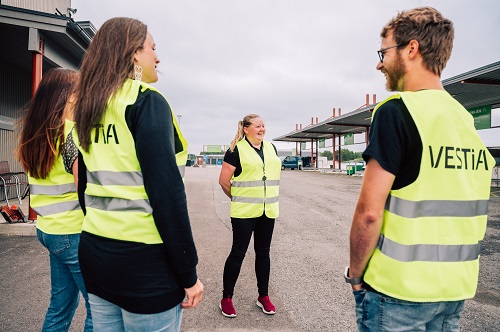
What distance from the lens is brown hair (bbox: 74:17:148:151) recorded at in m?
1.31

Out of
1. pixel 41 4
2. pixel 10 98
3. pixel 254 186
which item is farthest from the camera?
pixel 41 4

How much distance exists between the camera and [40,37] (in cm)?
696

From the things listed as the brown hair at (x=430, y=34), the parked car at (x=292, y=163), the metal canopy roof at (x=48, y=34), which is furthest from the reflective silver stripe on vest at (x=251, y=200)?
the parked car at (x=292, y=163)

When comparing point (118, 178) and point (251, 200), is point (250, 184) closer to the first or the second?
point (251, 200)

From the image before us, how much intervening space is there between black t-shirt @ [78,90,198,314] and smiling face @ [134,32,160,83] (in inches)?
9.8

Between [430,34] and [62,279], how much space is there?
8.01 ft

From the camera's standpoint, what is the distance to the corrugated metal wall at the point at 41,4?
905 centimetres

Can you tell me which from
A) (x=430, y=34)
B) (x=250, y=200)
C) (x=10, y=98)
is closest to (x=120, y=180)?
(x=430, y=34)

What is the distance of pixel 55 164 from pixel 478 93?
70.6 feet

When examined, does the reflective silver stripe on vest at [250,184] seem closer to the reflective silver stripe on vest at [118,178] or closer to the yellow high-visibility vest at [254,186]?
the yellow high-visibility vest at [254,186]

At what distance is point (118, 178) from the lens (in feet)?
4.22

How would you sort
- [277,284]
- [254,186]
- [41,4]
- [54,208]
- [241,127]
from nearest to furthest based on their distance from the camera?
[54,208]
[254,186]
[241,127]
[277,284]
[41,4]

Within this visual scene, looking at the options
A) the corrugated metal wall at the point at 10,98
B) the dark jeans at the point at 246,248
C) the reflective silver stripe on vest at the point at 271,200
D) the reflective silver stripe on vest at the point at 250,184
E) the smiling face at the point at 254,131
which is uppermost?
the corrugated metal wall at the point at 10,98

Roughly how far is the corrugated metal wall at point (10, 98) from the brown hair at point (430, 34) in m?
10.6
